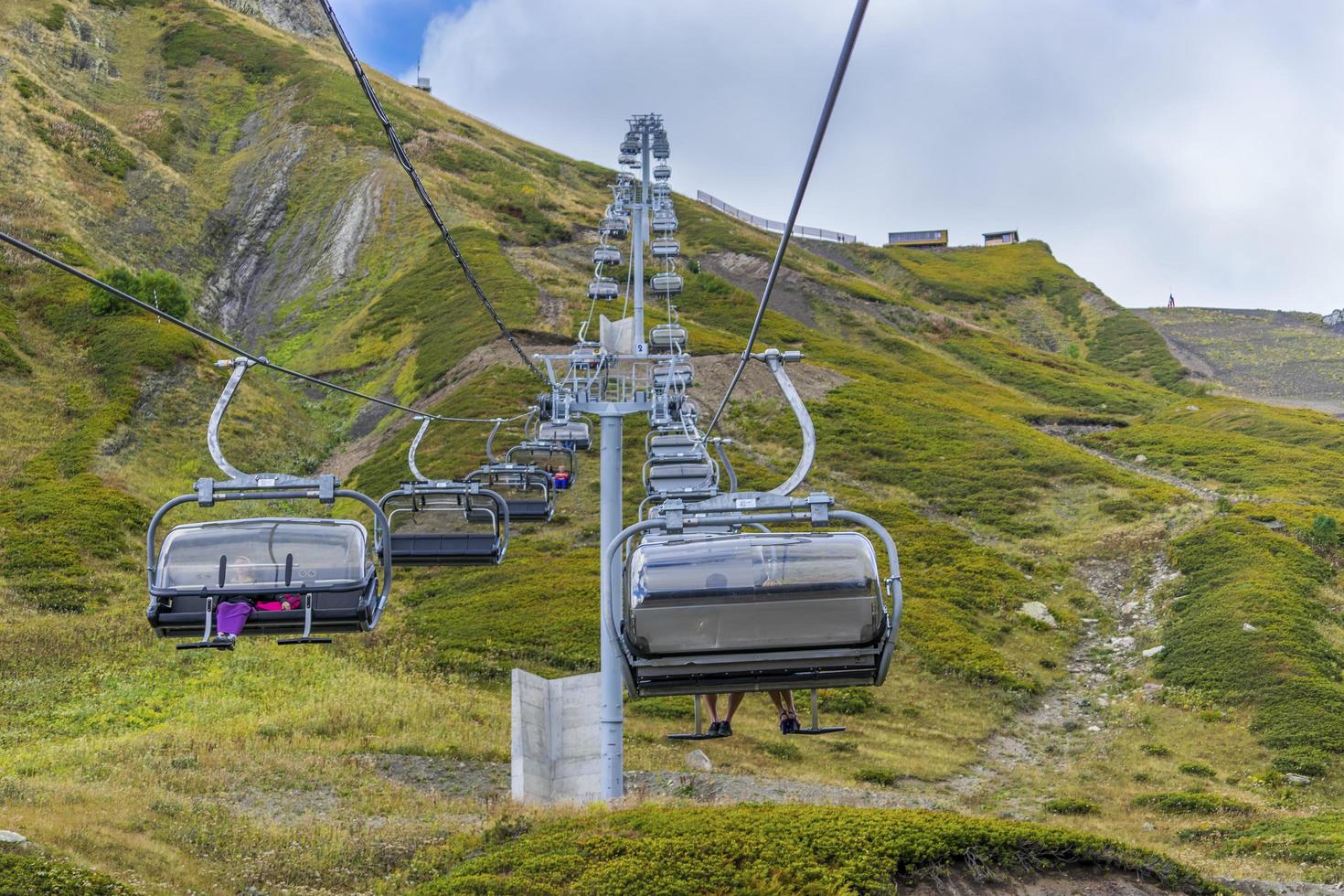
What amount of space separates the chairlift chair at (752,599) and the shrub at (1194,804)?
1339cm

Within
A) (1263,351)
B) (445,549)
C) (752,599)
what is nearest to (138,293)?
(445,549)

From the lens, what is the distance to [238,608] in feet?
36.9

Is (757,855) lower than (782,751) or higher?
higher

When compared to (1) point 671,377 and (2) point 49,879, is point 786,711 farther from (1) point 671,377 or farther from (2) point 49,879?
(1) point 671,377

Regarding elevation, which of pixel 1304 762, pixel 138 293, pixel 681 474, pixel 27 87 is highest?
pixel 27 87

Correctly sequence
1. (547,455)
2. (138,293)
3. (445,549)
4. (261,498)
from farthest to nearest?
(138,293)
(547,455)
(445,549)
(261,498)

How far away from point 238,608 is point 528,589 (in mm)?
20397

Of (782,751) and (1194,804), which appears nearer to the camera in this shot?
(1194,804)

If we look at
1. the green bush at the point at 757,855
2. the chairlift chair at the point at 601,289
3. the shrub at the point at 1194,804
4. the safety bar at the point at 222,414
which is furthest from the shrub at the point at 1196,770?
the safety bar at the point at 222,414

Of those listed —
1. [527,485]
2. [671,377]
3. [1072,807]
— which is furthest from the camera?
[1072,807]

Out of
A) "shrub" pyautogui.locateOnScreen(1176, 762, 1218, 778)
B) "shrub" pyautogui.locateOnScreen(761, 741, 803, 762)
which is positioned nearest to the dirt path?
"shrub" pyautogui.locateOnScreen(1176, 762, 1218, 778)

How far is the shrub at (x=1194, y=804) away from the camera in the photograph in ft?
65.1

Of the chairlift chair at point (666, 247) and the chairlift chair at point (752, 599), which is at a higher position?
the chairlift chair at point (666, 247)

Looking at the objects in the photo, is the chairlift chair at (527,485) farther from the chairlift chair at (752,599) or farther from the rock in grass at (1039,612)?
the rock in grass at (1039,612)
